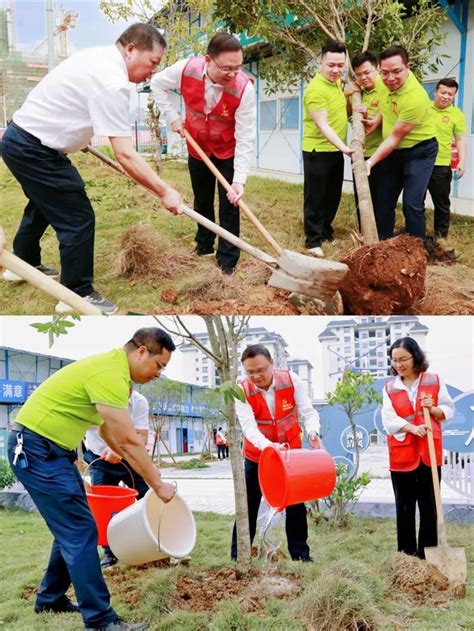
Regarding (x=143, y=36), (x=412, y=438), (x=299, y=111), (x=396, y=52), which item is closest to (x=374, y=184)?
(x=396, y=52)

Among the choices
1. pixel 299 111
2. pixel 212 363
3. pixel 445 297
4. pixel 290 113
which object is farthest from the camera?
pixel 290 113

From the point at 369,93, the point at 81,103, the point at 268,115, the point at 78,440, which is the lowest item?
the point at 78,440

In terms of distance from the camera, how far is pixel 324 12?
175 inches

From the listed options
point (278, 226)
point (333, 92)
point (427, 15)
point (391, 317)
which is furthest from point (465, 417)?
point (427, 15)

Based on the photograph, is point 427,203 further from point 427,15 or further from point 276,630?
point 276,630

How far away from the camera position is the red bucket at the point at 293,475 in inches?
116

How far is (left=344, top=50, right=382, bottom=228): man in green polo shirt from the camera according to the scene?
4.30m

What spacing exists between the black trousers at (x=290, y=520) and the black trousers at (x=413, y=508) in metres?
0.49

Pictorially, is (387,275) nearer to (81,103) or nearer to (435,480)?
(435,480)

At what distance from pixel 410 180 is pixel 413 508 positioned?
6.45 feet

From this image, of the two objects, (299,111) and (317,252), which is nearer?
(317,252)

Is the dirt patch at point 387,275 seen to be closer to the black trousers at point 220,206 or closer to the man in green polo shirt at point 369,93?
the black trousers at point 220,206

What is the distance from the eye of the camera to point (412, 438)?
3385mm

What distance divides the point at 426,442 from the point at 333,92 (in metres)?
2.27
